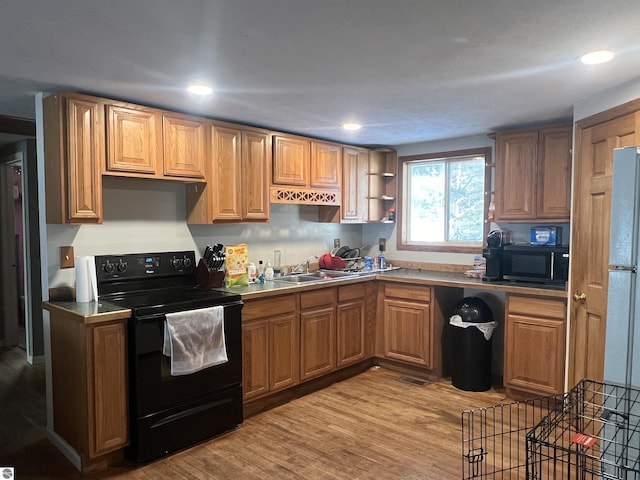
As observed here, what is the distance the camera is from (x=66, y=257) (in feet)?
9.82

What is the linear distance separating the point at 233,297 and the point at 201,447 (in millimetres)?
948

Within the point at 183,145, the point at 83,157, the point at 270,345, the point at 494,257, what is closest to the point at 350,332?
the point at 270,345

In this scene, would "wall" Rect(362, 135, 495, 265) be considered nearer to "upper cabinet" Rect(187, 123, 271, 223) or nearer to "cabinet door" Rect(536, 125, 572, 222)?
"cabinet door" Rect(536, 125, 572, 222)

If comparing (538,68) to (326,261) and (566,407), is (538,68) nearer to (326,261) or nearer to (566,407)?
(566,407)

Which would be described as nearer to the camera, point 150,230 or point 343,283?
point 150,230

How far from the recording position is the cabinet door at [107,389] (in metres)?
2.54

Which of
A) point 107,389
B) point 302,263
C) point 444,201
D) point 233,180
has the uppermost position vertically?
point 233,180

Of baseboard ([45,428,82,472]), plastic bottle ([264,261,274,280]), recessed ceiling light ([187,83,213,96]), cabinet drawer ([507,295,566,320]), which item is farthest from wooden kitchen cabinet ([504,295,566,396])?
baseboard ([45,428,82,472])

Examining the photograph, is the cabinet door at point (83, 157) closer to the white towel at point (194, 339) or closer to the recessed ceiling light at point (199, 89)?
A: the recessed ceiling light at point (199, 89)

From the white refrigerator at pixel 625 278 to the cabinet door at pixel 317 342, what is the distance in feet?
8.04

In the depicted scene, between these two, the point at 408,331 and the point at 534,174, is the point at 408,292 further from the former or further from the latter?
the point at 534,174

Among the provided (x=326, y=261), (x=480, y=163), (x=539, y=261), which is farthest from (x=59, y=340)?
(x=480, y=163)

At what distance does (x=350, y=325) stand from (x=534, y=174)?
198 centimetres

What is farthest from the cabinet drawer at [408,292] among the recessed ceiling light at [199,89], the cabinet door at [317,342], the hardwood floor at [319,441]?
the recessed ceiling light at [199,89]
